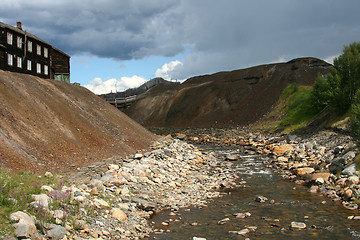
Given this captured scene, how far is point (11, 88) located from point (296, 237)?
62.1ft

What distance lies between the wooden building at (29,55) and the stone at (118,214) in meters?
29.1

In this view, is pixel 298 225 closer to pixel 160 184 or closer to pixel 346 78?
pixel 160 184

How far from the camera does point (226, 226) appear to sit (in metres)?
11.9

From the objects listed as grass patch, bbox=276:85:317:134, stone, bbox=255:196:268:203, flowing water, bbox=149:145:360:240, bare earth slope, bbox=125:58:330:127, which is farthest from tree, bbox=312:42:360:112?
bare earth slope, bbox=125:58:330:127

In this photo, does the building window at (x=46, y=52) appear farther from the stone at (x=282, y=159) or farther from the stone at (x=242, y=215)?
the stone at (x=242, y=215)

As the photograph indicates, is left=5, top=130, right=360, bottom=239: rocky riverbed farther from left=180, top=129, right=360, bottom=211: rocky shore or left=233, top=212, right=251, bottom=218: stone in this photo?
left=233, top=212, right=251, bottom=218: stone

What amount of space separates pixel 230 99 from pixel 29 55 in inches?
1520

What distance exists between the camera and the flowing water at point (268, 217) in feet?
36.4

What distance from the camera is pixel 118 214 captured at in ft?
37.5

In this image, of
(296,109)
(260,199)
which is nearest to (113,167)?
(260,199)

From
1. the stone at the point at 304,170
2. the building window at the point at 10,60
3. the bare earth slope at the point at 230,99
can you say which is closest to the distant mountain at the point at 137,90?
the bare earth slope at the point at 230,99

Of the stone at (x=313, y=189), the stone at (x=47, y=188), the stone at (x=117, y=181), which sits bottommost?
the stone at (x=313, y=189)

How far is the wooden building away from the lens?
35438 mm

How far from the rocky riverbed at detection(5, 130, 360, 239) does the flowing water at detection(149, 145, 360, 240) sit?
0.59m
